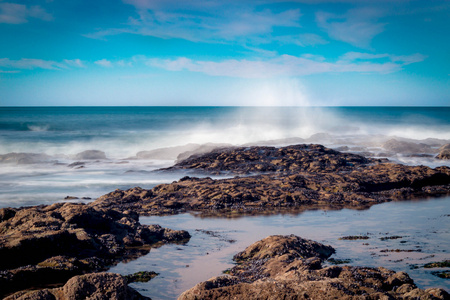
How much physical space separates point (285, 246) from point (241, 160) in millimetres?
18311

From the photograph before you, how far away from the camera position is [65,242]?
9.38 m

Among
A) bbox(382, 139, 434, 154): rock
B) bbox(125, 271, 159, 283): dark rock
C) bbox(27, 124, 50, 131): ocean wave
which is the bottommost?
bbox(125, 271, 159, 283): dark rock

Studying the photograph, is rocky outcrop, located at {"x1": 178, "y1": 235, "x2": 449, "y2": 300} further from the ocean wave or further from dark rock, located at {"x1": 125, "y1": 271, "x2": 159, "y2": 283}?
the ocean wave

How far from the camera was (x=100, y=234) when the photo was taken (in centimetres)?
1125

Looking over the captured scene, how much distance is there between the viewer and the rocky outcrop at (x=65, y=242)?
313 inches

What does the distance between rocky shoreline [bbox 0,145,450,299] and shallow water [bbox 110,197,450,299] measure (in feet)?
2.40

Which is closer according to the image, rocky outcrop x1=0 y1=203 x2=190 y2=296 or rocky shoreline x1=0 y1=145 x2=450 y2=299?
rocky shoreline x1=0 y1=145 x2=450 y2=299

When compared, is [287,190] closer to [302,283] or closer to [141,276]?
[141,276]

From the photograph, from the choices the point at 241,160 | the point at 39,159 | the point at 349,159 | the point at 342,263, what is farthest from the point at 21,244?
the point at 39,159

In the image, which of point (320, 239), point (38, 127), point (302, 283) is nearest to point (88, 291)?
point (302, 283)

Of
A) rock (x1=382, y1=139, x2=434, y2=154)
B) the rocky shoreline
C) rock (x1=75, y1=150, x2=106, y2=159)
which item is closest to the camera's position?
the rocky shoreline

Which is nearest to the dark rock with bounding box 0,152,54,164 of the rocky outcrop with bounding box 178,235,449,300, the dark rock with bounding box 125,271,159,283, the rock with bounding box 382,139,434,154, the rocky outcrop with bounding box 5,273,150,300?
the dark rock with bounding box 125,271,159,283

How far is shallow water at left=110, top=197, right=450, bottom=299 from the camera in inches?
342

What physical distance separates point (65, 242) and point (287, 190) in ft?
39.2
